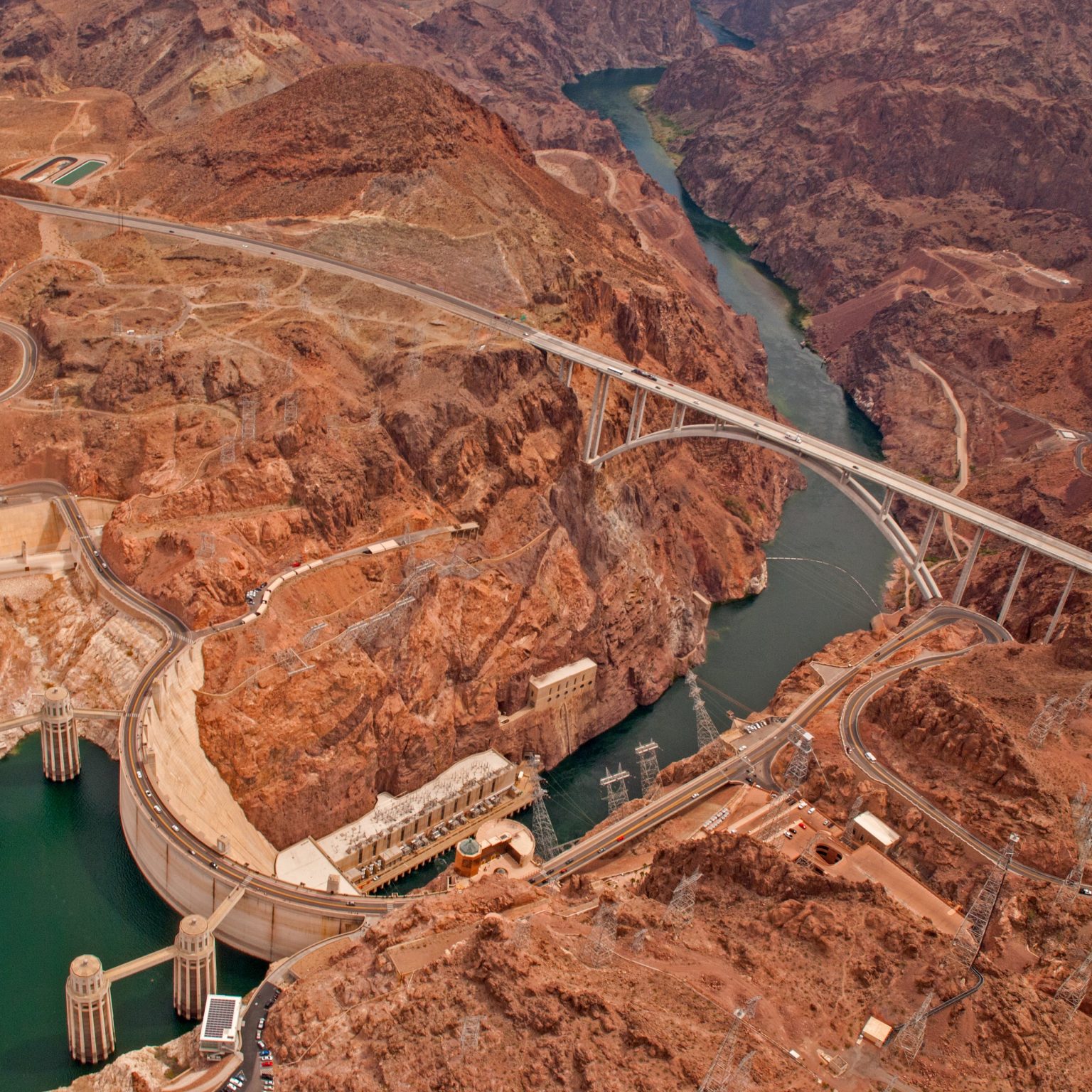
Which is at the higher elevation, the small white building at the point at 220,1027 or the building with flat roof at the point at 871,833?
the building with flat roof at the point at 871,833

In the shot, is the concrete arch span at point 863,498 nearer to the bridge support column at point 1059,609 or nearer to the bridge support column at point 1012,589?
the bridge support column at point 1012,589

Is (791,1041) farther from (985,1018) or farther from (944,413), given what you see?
(944,413)

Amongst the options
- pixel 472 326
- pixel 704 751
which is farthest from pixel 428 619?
pixel 472 326

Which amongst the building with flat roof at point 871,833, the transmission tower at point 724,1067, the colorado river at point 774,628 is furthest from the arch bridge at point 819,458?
the transmission tower at point 724,1067

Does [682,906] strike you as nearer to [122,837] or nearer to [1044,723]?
[1044,723]

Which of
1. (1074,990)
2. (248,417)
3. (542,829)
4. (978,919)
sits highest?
(248,417)

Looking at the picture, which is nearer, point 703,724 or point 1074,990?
point 1074,990

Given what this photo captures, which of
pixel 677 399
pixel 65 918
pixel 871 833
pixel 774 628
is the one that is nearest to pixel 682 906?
pixel 871 833

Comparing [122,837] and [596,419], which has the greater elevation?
[596,419]
